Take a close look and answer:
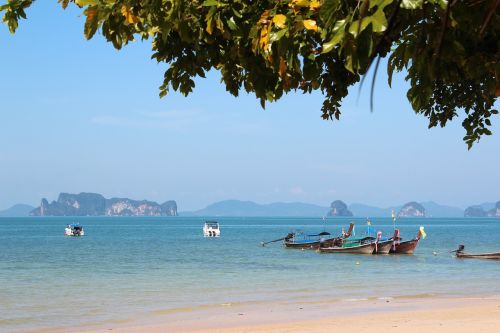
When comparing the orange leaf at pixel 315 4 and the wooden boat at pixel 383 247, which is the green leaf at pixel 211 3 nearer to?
the orange leaf at pixel 315 4

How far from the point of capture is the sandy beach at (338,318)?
15.9 metres

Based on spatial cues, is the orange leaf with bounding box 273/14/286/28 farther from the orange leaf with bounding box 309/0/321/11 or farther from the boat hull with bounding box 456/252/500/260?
the boat hull with bounding box 456/252/500/260

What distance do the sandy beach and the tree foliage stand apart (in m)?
11.1

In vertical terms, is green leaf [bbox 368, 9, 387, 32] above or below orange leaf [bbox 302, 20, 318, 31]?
below

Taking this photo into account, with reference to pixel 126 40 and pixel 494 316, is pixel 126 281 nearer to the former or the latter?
pixel 494 316

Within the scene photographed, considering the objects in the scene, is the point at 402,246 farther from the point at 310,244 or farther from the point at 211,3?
the point at 211,3

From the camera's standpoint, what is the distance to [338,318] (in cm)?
1809

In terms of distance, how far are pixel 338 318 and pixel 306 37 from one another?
15.7 metres

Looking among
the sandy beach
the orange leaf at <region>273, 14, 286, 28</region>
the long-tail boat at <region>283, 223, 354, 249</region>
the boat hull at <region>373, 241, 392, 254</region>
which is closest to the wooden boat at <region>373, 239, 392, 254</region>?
the boat hull at <region>373, 241, 392, 254</region>

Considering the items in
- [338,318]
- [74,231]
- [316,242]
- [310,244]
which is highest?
[74,231]

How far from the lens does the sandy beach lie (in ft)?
52.2

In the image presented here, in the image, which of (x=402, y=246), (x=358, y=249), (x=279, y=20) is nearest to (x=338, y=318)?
(x=279, y=20)

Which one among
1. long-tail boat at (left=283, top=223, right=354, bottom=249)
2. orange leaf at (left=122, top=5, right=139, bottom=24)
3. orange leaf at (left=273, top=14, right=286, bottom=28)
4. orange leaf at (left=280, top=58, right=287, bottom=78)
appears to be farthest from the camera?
long-tail boat at (left=283, top=223, right=354, bottom=249)

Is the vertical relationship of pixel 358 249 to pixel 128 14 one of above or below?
below
